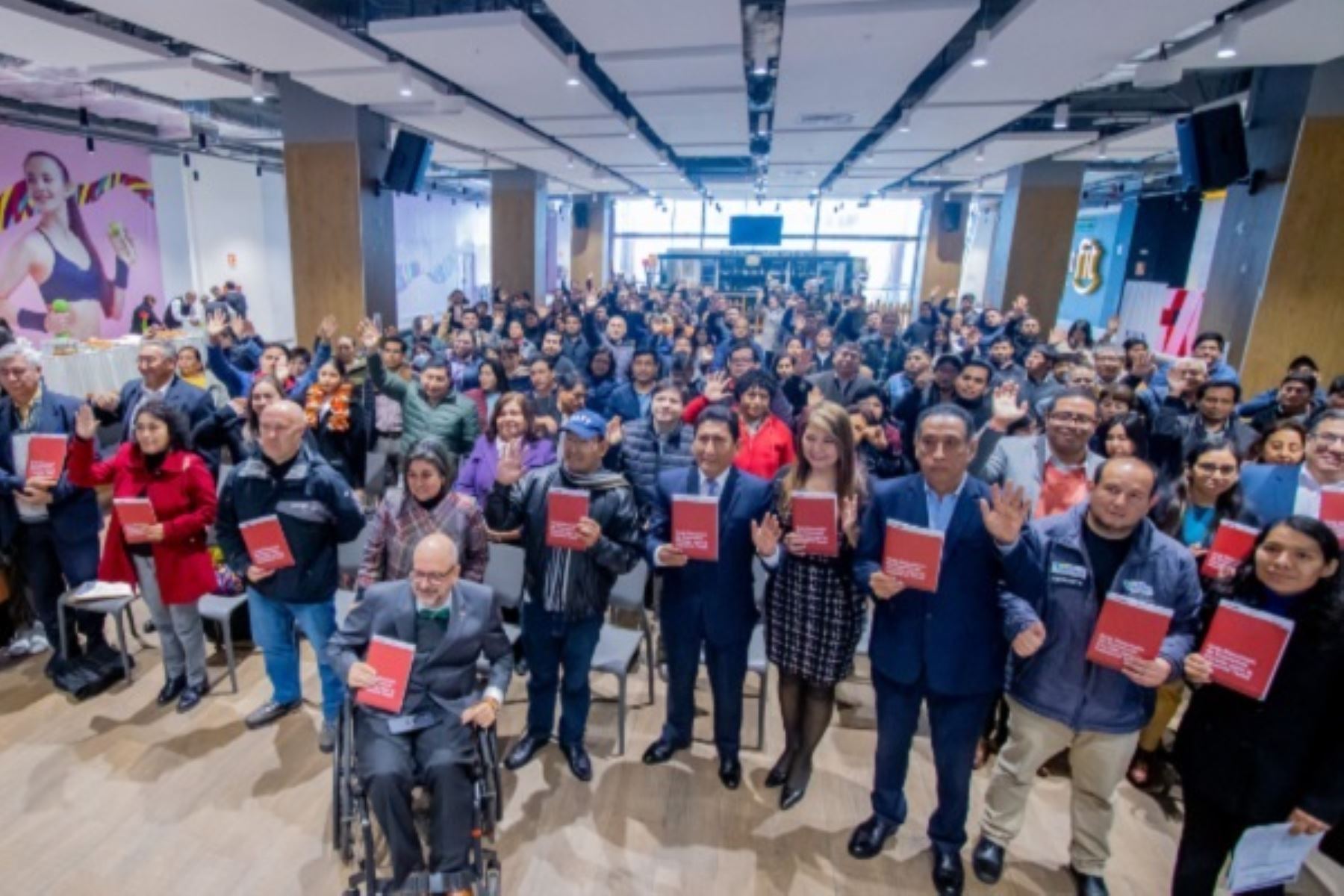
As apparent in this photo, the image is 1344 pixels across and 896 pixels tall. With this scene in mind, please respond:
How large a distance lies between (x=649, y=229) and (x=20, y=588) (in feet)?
73.6

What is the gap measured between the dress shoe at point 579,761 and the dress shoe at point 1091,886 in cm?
192

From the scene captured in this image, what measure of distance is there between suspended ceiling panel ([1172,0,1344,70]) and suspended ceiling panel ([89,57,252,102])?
7717 mm

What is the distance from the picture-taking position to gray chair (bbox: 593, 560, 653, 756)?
3043 mm

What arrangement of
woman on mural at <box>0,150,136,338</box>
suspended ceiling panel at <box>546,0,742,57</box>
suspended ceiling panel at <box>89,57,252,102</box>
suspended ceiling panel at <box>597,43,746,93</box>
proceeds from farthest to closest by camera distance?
woman on mural at <box>0,150,136,338</box> < suspended ceiling panel at <box>89,57,252,102</box> < suspended ceiling panel at <box>597,43,746,93</box> < suspended ceiling panel at <box>546,0,742,57</box>

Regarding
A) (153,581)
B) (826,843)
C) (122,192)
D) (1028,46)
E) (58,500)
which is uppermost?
(1028,46)

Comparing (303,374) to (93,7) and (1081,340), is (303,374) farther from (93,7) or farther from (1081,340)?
(1081,340)

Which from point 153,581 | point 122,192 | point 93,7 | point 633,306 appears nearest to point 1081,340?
point 633,306

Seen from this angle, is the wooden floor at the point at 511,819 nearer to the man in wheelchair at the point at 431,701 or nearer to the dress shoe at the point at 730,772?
the dress shoe at the point at 730,772

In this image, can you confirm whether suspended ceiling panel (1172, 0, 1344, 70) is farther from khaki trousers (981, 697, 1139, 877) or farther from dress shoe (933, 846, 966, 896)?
dress shoe (933, 846, 966, 896)

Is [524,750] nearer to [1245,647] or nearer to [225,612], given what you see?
[225,612]

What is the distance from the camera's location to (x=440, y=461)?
108 inches

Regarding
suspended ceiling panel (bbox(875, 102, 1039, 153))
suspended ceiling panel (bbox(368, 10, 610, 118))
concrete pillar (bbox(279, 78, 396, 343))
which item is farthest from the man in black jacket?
suspended ceiling panel (bbox(875, 102, 1039, 153))

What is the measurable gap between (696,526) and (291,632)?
2.05 metres

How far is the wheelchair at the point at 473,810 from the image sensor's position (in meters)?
2.28
